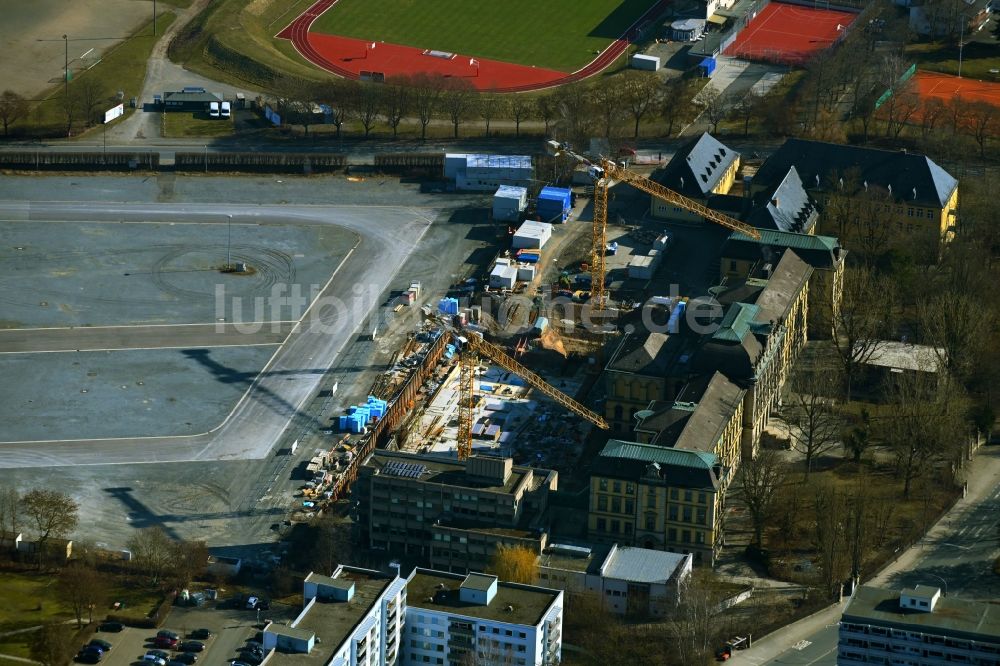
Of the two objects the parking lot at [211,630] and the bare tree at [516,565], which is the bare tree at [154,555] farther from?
the bare tree at [516,565]

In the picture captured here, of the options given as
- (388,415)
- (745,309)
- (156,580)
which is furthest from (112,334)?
(745,309)

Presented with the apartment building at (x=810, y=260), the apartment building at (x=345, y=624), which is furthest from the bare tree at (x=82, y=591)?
the apartment building at (x=810, y=260)

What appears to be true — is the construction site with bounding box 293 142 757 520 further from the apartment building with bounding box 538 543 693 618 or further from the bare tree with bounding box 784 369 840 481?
the apartment building with bounding box 538 543 693 618

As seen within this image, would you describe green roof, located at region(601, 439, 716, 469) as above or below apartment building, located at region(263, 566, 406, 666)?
above

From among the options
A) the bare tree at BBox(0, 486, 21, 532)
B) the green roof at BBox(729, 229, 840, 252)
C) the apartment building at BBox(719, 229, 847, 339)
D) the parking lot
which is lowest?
the parking lot

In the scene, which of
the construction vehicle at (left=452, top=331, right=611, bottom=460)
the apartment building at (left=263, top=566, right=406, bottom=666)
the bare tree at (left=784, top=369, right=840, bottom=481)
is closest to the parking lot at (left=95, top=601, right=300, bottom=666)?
the apartment building at (left=263, top=566, right=406, bottom=666)

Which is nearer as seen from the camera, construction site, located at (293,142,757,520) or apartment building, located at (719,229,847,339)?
construction site, located at (293,142,757,520)

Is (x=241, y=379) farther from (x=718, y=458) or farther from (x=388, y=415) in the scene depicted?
(x=718, y=458)

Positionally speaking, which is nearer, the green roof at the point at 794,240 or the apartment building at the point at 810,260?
the apartment building at the point at 810,260
